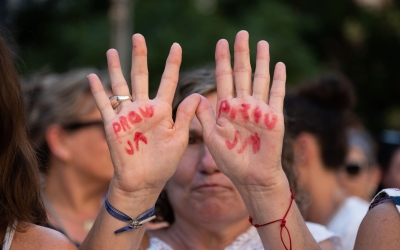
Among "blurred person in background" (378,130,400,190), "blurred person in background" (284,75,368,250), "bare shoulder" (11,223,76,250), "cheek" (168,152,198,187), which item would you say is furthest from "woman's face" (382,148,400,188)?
"bare shoulder" (11,223,76,250)

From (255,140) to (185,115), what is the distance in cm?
29

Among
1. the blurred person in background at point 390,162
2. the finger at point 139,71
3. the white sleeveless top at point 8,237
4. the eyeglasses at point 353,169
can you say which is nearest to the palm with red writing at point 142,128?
the finger at point 139,71

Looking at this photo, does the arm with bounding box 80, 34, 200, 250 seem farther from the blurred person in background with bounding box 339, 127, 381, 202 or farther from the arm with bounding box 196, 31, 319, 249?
the blurred person in background with bounding box 339, 127, 381, 202

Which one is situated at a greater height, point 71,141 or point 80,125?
point 80,125

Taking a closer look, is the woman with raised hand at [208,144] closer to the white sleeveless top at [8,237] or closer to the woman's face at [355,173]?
the white sleeveless top at [8,237]

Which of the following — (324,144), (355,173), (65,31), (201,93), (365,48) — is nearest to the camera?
(201,93)

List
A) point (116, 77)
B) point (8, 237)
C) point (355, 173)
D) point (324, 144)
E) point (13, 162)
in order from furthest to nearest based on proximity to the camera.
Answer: point (355, 173), point (324, 144), point (116, 77), point (13, 162), point (8, 237)

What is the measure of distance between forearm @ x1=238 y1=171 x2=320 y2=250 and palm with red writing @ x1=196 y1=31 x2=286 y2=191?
0.09 ft

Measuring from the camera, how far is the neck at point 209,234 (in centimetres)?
307

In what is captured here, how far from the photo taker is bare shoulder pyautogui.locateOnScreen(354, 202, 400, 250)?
2453mm

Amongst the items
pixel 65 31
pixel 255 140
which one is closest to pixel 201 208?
pixel 255 140

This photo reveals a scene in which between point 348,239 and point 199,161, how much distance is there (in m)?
1.91

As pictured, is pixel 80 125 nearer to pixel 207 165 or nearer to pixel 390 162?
pixel 207 165

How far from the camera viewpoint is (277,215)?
2.53 meters
